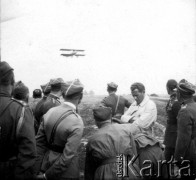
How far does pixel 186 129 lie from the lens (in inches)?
123

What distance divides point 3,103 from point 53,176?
2.85 ft

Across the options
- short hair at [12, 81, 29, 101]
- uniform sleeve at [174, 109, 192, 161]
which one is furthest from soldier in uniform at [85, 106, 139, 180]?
short hair at [12, 81, 29, 101]

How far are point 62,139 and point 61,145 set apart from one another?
0.07m

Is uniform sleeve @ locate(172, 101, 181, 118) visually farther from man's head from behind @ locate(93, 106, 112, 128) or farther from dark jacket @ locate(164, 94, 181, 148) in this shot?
man's head from behind @ locate(93, 106, 112, 128)

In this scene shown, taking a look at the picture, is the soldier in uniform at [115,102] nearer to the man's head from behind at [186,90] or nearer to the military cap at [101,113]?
the man's head from behind at [186,90]

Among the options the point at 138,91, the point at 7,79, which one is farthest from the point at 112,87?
the point at 7,79

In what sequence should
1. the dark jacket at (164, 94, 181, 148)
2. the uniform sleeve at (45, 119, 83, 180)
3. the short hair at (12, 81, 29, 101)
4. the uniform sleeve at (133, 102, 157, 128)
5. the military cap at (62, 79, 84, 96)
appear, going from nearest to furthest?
1. the uniform sleeve at (45, 119, 83, 180)
2. the military cap at (62, 79, 84, 96)
3. the short hair at (12, 81, 29, 101)
4. the uniform sleeve at (133, 102, 157, 128)
5. the dark jacket at (164, 94, 181, 148)

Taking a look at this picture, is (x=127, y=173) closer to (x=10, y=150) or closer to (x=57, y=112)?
(x=57, y=112)

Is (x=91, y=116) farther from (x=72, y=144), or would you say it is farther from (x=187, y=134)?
(x=72, y=144)

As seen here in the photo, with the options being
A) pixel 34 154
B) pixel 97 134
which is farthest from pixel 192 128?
pixel 34 154

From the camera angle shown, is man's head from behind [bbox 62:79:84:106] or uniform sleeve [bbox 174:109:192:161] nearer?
man's head from behind [bbox 62:79:84:106]

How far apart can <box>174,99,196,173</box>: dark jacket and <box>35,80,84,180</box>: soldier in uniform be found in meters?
1.32

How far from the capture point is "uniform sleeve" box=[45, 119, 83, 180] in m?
2.43

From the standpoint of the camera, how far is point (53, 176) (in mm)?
2482
